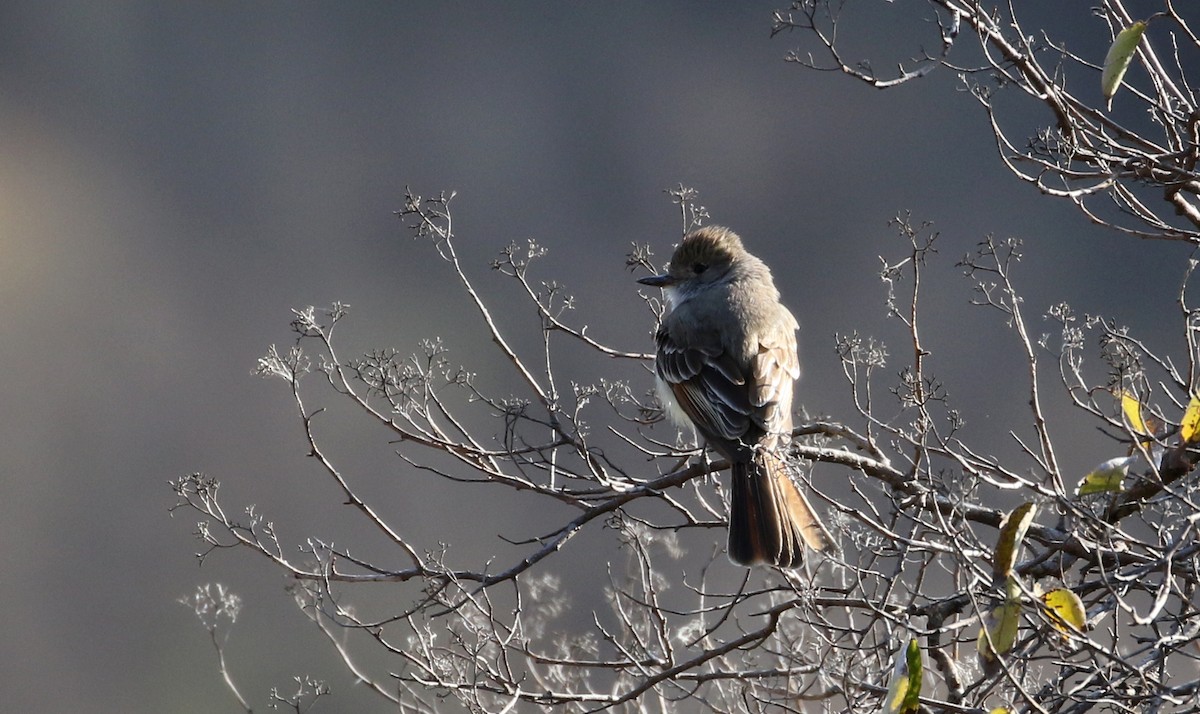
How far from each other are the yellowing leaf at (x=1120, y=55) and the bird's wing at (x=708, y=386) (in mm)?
1930

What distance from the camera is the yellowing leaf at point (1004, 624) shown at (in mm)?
2449

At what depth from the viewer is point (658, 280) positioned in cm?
530

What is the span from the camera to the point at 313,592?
3840 mm

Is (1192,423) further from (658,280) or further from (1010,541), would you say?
(658,280)

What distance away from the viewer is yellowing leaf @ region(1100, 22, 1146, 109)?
9.71 feet

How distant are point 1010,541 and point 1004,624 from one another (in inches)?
6.9

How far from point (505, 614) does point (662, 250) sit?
3.44 meters

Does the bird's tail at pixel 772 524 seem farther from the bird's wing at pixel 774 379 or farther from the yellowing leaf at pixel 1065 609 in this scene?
the yellowing leaf at pixel 1065 609

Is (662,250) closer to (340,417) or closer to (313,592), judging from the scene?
(340,417)

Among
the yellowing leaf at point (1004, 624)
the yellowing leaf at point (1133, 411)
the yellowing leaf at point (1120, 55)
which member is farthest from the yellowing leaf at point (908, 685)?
the yellowing leaf at point (1120, 55)

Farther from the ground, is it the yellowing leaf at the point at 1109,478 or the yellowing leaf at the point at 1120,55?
the yellowing leaf at the point at 1120,55

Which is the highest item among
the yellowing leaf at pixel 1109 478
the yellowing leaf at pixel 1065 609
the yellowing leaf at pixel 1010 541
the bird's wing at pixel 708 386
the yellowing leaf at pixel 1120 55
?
the bird's wing at pixel 708 386

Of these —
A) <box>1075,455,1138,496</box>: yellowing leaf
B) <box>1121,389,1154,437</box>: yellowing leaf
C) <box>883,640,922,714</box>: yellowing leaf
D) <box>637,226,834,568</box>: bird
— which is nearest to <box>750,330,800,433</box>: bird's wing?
<box>637,226,834,568</box>: bird

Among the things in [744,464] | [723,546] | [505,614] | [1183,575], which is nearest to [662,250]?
[505,614]
